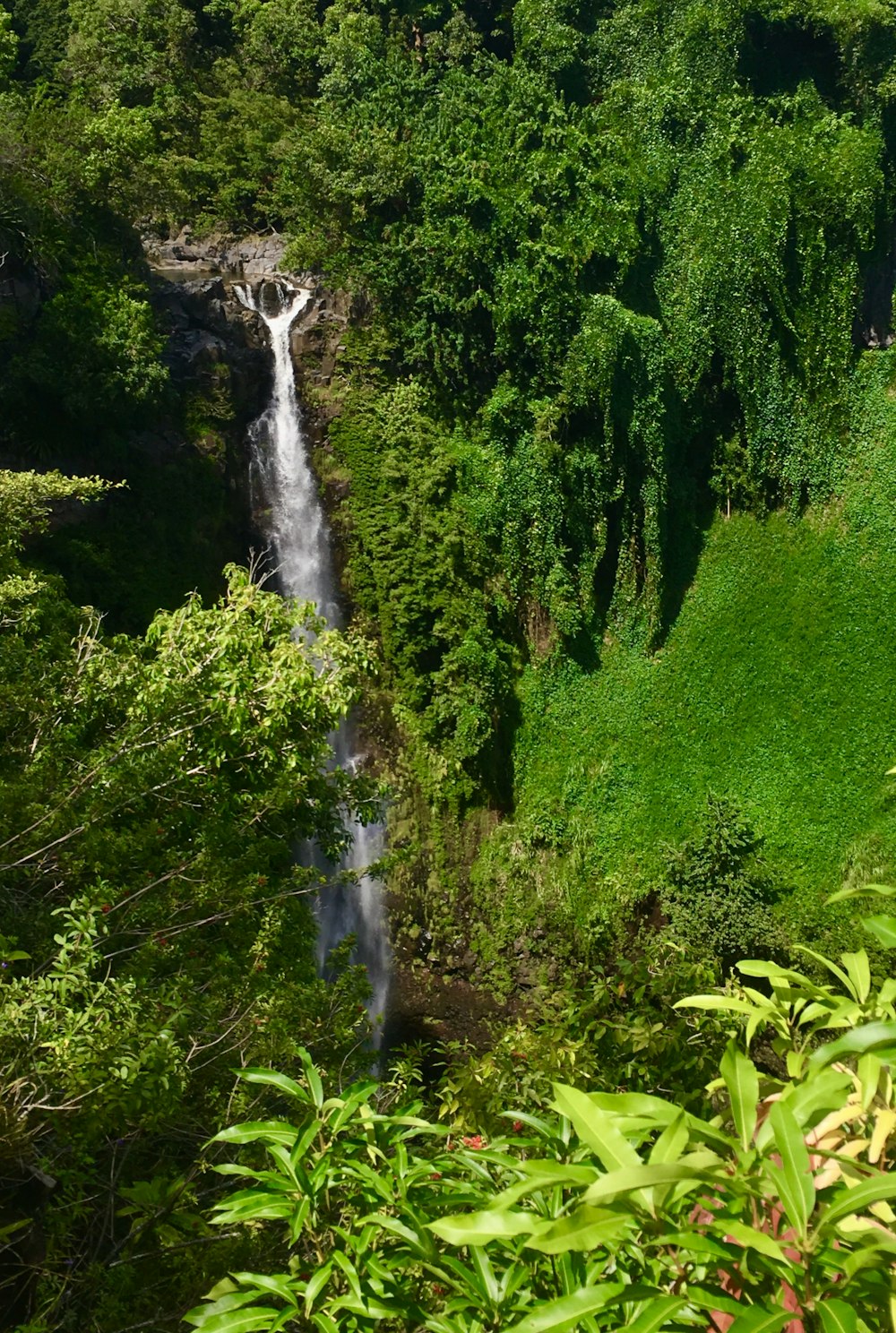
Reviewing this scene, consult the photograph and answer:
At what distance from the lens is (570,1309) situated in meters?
1.03

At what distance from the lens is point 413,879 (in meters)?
11.4

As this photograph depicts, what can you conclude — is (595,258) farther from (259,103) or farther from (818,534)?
(259,103)

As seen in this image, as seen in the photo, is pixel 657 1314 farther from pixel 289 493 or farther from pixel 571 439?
pixel 289 493

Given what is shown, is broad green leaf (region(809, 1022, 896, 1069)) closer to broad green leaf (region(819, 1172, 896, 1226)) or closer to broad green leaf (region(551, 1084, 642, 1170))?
broad green leaf (region(819, 1172, 896, 1226))

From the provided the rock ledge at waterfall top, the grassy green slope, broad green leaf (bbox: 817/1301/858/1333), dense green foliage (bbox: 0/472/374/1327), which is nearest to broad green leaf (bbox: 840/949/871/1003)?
broad green leaf (bbox: 817/1301/858/1333)

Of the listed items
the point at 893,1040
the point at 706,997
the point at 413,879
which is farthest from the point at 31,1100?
the point at 413,879

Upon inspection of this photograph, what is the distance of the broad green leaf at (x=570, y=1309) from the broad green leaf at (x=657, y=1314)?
0.11 ft

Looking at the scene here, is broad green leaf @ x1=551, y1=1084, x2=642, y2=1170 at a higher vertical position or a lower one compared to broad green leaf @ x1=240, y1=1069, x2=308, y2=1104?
higher

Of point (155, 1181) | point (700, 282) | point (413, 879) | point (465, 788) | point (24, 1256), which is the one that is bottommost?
point (413, 879)

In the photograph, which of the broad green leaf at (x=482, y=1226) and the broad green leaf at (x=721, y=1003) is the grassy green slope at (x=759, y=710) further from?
the broad green leaf at (x=482, y=1226)

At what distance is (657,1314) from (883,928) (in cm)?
59

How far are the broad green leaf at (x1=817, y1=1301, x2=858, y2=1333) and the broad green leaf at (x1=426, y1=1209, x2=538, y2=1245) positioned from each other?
317 mm

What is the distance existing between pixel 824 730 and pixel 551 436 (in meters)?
5.23

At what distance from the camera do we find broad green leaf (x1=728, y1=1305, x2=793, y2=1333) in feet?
3.09
